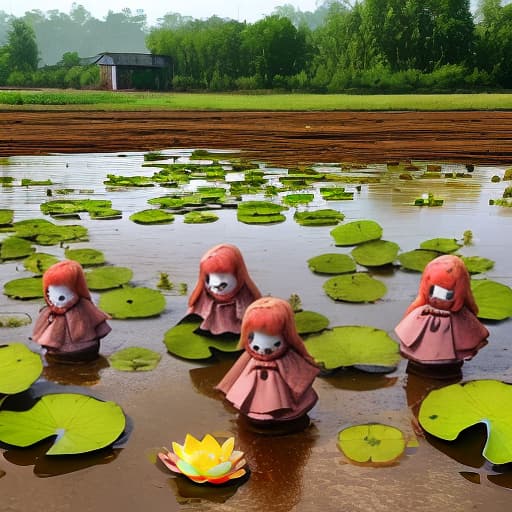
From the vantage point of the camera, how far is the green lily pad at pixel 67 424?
85.5 inches

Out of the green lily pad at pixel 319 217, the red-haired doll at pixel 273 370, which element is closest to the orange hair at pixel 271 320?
the red-haired doll at pixel 273 370

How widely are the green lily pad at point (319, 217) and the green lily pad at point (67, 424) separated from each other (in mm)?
3902

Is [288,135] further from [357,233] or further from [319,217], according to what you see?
[357,233]

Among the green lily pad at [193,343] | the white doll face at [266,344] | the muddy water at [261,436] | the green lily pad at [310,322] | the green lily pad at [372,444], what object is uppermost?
the white doll face at [266,344]

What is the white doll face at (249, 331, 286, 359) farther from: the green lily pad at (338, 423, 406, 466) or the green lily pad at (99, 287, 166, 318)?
the green lily pad at (99, 287, 166, 318)

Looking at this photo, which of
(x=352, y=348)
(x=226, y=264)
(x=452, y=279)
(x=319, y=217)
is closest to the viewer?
(x=452, y=279)

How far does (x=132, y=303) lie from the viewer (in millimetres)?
3625

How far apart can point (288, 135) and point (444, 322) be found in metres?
14.4

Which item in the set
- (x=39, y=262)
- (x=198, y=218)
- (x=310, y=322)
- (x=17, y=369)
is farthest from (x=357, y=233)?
(x=17, y=369)

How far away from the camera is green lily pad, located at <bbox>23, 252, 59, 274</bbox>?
4.38 meters

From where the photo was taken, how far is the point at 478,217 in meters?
6.57

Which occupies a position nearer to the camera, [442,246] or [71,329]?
[71,329]

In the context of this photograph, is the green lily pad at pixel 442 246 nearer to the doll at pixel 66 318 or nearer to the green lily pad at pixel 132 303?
the green lily pad at pixel 132 303

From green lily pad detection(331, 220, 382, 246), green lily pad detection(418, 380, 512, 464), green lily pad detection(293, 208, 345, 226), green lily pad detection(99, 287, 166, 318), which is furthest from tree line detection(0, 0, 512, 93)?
green lily pad detection(418, 380, 512, 464)
